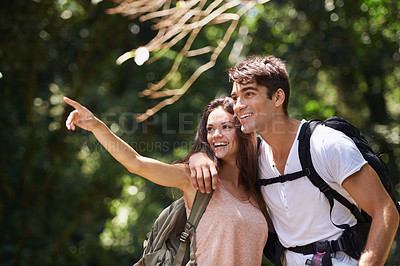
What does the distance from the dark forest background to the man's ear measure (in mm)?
3640

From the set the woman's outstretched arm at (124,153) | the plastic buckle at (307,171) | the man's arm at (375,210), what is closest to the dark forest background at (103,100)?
the woman's outstretched arm at (124,153)

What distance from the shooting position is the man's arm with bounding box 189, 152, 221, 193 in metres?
2.47

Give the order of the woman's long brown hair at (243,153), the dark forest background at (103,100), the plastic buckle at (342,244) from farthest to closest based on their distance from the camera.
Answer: the dark forest background at (103,100) < the woman's long brown hair at (243,153) < the plastic buckle at (342,244)

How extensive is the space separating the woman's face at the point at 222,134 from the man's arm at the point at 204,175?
0.14 meters

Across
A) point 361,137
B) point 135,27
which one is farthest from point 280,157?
point 135,27

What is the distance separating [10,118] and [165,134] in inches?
89.4

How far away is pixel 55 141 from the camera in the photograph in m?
6.93

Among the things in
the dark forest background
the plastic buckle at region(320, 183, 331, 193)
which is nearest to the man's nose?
the plastic buckle at region(320, 183, 331, 193)

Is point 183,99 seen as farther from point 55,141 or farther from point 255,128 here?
point 255,128

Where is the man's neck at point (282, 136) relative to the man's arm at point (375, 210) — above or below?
above

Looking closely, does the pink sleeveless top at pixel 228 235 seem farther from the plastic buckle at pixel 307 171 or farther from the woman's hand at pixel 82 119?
the woman's hand at pixel 82 119

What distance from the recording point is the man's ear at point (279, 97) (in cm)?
251

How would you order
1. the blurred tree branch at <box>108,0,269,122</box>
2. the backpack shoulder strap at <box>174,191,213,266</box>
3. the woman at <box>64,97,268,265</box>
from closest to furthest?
the woman at <box>64,97,268,265</box>
the backpack shoulder strap at <box>174,191,213,266</box>
the blurred tree branch at <box>108,0,269,122</box>

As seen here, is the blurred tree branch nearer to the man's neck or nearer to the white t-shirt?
the man's neck
